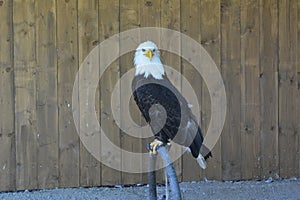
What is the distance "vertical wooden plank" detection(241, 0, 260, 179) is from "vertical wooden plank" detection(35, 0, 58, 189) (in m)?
1.44

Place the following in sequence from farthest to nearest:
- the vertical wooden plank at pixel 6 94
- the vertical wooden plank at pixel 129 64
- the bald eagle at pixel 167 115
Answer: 1. the vertical wooden plank at pixel 129 64
2. the vertical wooden plank at pixel 6 94
3. the bald eagle at pixel 167 115

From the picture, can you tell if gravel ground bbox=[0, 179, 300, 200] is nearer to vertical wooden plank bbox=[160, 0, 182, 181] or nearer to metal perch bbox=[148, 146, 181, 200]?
vertical wooden plank bbox=[160, 0, 182, 181]

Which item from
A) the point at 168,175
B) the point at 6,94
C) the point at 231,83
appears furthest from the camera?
the point at 231,83

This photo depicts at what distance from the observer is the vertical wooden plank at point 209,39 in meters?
3.89

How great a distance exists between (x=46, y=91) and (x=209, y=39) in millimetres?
1290

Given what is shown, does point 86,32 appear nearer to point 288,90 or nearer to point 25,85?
point 25,85

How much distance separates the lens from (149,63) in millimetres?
3068

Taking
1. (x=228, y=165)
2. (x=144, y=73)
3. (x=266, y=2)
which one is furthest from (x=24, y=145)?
(x=266, y=2)

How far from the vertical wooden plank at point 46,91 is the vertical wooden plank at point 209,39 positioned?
3.66 ft

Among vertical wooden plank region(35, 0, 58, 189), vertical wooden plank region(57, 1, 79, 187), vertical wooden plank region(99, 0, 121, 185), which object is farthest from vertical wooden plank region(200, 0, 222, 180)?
vertical wooden plank region(35, 0, 58, 189)

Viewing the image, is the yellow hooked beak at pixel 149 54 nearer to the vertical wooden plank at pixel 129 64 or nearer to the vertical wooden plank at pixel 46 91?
the vertical wooden plank at pixel 129 64

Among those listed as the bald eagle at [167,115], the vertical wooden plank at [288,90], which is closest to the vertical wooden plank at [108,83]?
the bald eagle at [167,115]

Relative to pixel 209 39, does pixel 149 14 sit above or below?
above

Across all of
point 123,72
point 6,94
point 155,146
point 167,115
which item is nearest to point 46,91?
point 6,94
